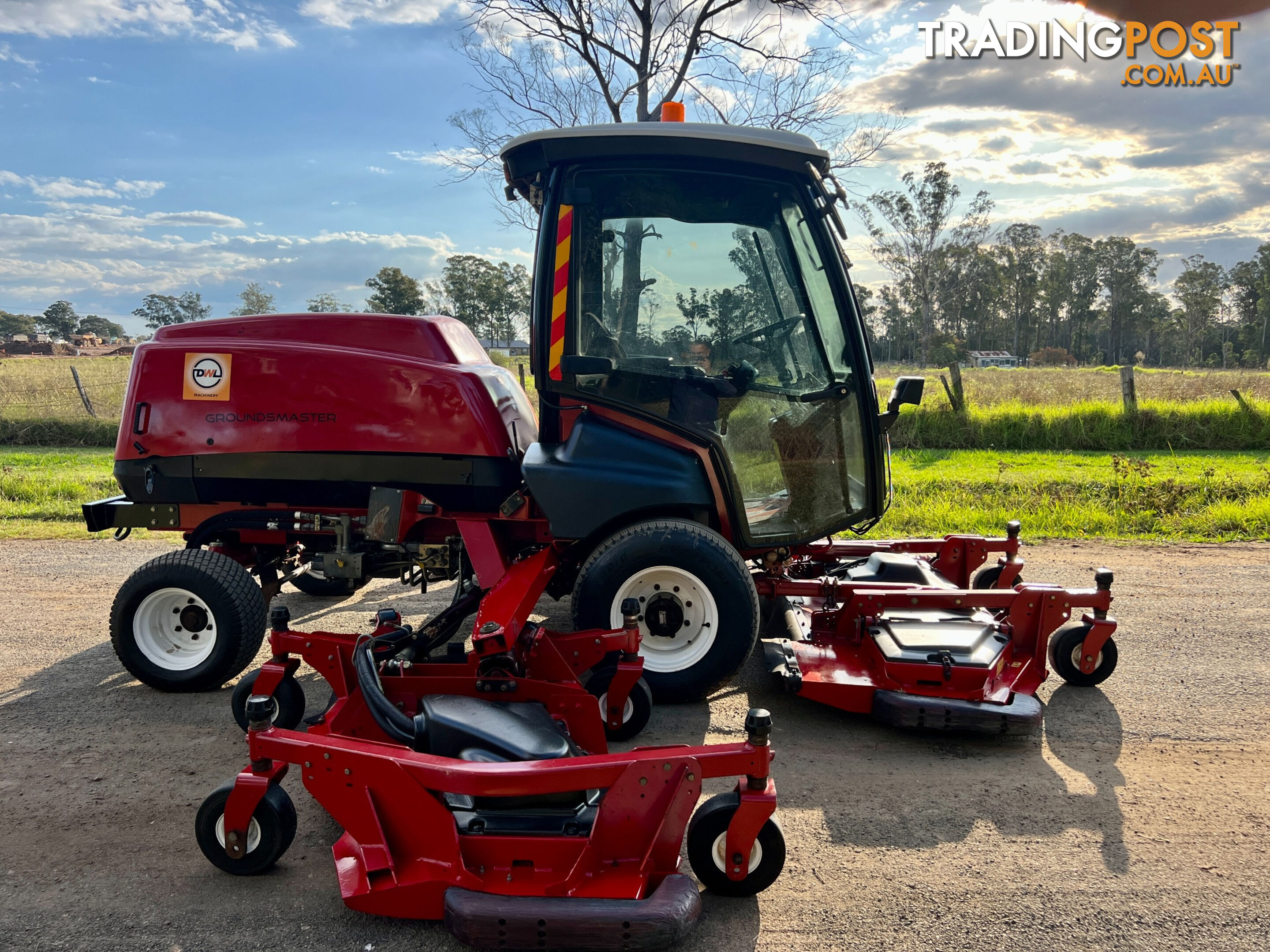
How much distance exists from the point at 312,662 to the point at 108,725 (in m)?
1.33

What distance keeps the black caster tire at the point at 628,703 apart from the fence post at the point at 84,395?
699 inches

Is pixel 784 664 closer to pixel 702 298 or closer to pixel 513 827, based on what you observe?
pixel 513 827

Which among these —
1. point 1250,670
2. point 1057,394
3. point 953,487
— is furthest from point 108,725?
point 1057,394

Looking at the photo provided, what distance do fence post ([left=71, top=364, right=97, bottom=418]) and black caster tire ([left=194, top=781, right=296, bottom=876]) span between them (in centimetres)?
1794

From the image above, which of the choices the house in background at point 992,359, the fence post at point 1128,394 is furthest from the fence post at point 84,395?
the house in background at point 992,359

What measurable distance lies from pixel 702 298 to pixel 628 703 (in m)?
1.97

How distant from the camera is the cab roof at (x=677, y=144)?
3.96 metres

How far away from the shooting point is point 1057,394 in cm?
1658

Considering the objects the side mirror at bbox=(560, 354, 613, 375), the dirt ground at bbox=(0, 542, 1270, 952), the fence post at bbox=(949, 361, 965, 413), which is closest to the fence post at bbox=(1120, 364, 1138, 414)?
the fence post at bbox=(949, 361, 965, 413)

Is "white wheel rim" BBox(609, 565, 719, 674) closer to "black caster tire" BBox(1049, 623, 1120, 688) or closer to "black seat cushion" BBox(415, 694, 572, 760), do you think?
"black seat cushion" BBox(415, 694, 572, 760)

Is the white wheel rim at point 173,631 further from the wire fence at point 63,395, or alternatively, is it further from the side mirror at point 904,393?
the wire fence at point 63,395

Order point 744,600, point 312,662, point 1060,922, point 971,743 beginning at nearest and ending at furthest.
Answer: point 1060,922
point 312,662
point 971,743
point 744,600

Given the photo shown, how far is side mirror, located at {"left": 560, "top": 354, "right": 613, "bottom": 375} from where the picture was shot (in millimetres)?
4070

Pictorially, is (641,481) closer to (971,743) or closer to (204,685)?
(971,743)
